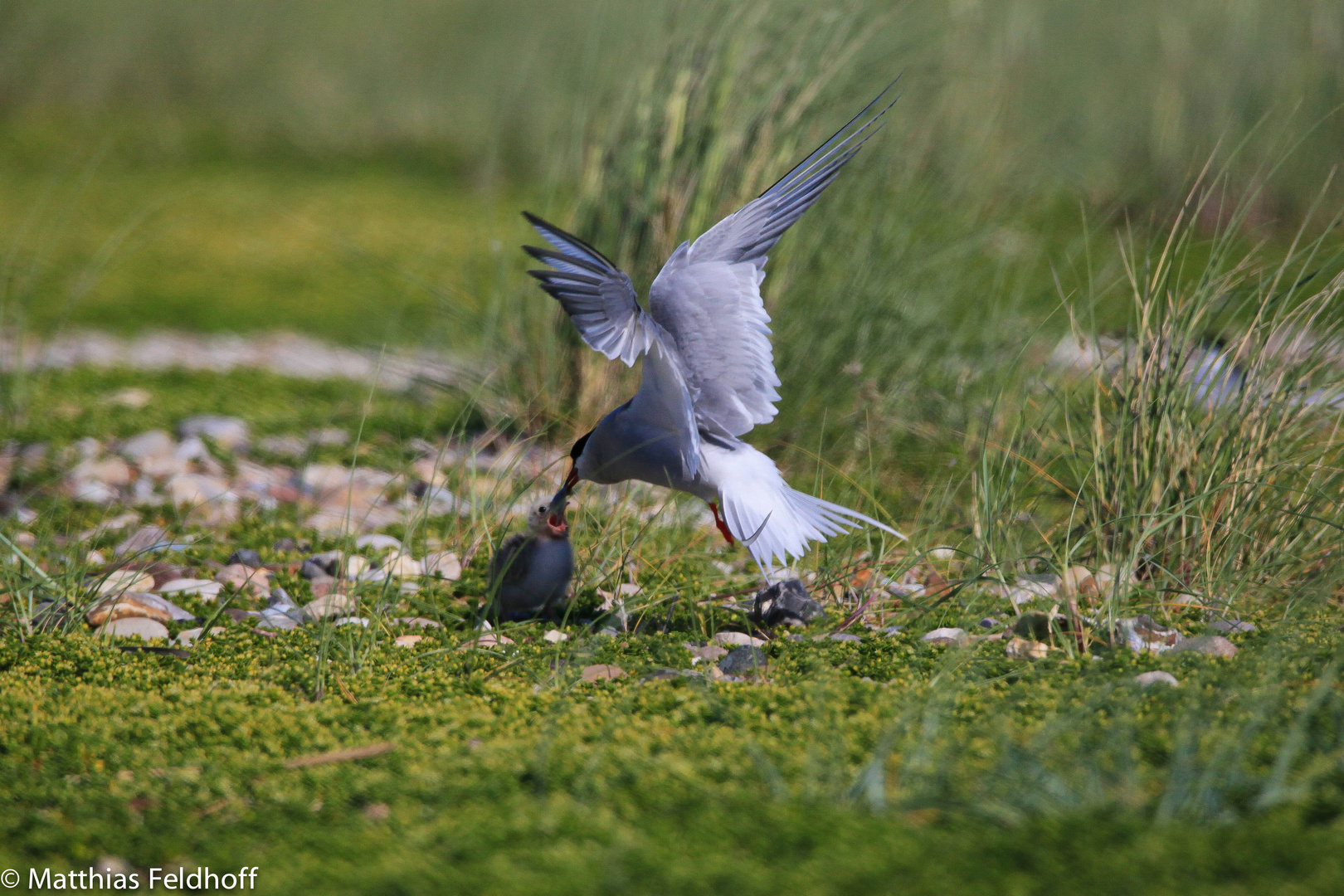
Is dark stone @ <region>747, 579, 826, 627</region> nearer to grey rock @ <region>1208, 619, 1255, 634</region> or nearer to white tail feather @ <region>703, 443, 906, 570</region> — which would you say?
white tail feather @ <region>703, 443, 906, 570</region>

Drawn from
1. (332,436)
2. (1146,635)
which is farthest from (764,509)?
(332,436)

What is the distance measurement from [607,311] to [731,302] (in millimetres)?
372

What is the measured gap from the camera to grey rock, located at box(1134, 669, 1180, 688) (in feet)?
5.83

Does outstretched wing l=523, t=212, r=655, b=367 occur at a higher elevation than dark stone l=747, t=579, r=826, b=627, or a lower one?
higher

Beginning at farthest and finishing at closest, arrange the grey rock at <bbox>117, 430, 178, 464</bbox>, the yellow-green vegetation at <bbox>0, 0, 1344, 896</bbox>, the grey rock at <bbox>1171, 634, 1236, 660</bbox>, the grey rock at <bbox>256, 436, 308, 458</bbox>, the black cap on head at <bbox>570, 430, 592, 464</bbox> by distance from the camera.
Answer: the grey rock at <bbox>256, 436, 308, 458</bbox>
the grey rock at <bbox>117, 430, 178, 464</bbox>
the black cap on head at <bbox>570, 430, 592, 464</bbox>
the grey rock at <bbox>1171, 634, 1236, 660</bbox>
the yellow-green vegetation at <bbox>0, 0, 1344, 896</bbox>

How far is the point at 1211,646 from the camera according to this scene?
1947 mm

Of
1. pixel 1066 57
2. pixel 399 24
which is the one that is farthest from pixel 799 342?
pixel 399 24

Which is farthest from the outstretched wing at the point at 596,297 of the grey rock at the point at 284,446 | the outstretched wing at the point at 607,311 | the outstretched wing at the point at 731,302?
the grey rock at the point at 284,446

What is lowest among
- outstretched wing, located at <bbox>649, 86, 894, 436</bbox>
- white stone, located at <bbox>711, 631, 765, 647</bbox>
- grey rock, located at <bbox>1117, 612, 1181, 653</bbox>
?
white stone, located at <bbox>711, 631, 765, 647</bbox>

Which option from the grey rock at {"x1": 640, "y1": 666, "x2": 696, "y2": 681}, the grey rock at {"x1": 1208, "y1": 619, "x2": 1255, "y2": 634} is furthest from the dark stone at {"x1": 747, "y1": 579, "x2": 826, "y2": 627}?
the grey rock at {"x1": 1208, "y1": 619, "x2": 1255, "y2": 634}

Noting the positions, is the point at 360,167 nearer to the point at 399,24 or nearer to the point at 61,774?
the point at 399,24

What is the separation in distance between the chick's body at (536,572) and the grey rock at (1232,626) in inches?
47.3

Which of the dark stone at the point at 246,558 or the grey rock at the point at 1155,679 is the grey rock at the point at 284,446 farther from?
the grey rock at the point at 1155,679

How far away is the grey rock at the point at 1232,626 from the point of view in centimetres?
205
